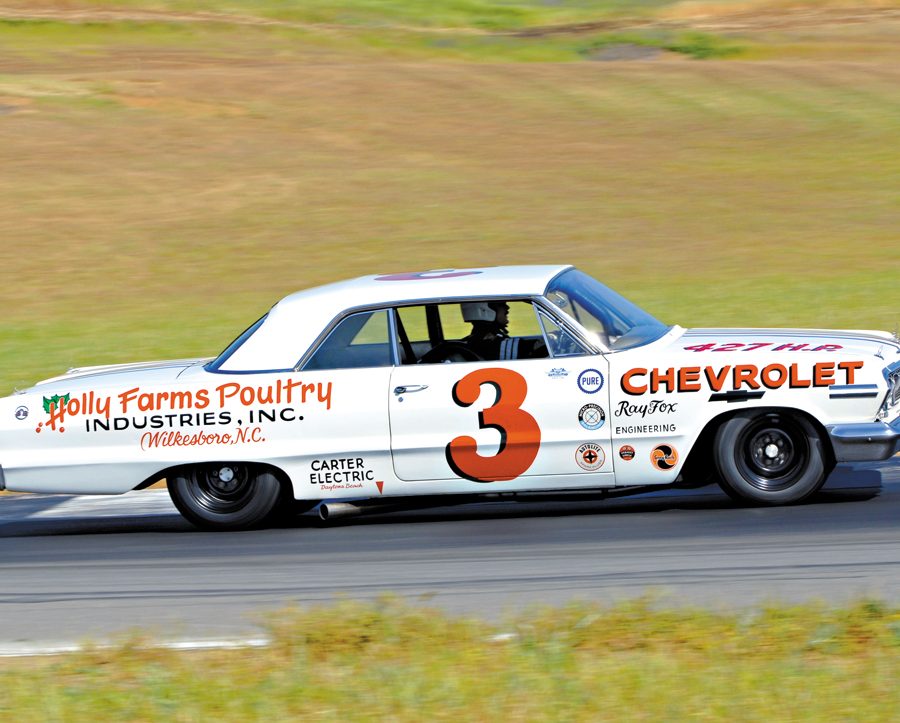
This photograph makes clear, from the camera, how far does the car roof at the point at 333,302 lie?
8.19 m

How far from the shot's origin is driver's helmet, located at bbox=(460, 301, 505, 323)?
8.19 metres

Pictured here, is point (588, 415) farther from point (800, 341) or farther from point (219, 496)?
point (219, 496)

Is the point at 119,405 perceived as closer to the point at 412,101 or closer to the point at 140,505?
the point at 140,505

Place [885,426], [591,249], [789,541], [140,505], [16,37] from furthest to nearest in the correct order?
[16,37]
[591,249]
[140,505]
[885,426]
[789,541]

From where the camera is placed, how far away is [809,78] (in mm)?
35156

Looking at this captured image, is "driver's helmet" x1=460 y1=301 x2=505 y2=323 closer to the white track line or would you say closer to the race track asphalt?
the race track asphalt

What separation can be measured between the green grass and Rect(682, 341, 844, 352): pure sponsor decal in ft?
7.46

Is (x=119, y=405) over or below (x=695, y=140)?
below

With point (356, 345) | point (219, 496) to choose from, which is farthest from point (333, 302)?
point (219, 496)

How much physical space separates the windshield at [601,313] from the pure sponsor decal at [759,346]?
1.09 ft

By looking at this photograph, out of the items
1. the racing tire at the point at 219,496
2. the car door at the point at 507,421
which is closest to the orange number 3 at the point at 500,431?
the car door at the point at 507,421

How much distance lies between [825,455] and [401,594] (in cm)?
260

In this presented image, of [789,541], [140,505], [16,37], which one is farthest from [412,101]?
[789,541]

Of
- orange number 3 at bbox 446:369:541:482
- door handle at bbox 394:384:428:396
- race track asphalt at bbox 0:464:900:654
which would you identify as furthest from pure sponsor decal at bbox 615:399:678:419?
door handle at bbox 394:384:428:396
